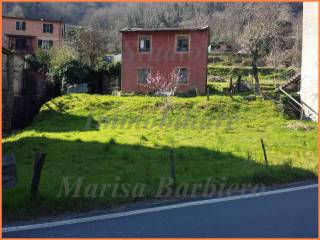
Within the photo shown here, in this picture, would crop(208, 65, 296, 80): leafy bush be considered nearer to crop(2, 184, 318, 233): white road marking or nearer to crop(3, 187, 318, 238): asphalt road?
crop(2, 184, 318, 233): white road marking

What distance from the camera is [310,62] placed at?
26812 mm

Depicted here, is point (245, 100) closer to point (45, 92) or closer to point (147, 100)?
point (147, 100)

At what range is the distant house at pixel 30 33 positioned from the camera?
2345 inches

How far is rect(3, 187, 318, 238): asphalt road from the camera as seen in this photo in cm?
656

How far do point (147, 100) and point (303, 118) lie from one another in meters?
10.5

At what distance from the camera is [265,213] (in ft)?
25.0

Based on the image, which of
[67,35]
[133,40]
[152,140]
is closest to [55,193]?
[152,140]

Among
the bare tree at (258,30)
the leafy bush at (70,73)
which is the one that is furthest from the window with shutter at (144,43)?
the bare tree at (258,30)

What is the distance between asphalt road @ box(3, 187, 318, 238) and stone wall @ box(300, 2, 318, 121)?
19425mm

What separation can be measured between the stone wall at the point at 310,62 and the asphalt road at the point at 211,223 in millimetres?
19425

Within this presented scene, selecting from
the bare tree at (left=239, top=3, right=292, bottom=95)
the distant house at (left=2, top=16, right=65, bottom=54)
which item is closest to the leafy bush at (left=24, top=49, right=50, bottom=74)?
the distant house at (left=2, top=16, right=65, bottom=54)

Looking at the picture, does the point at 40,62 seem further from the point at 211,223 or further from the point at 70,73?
the point at 211,223

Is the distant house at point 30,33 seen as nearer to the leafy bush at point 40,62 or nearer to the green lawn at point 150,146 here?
the leafy bush at point 40,62

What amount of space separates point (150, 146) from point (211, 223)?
8.81m
